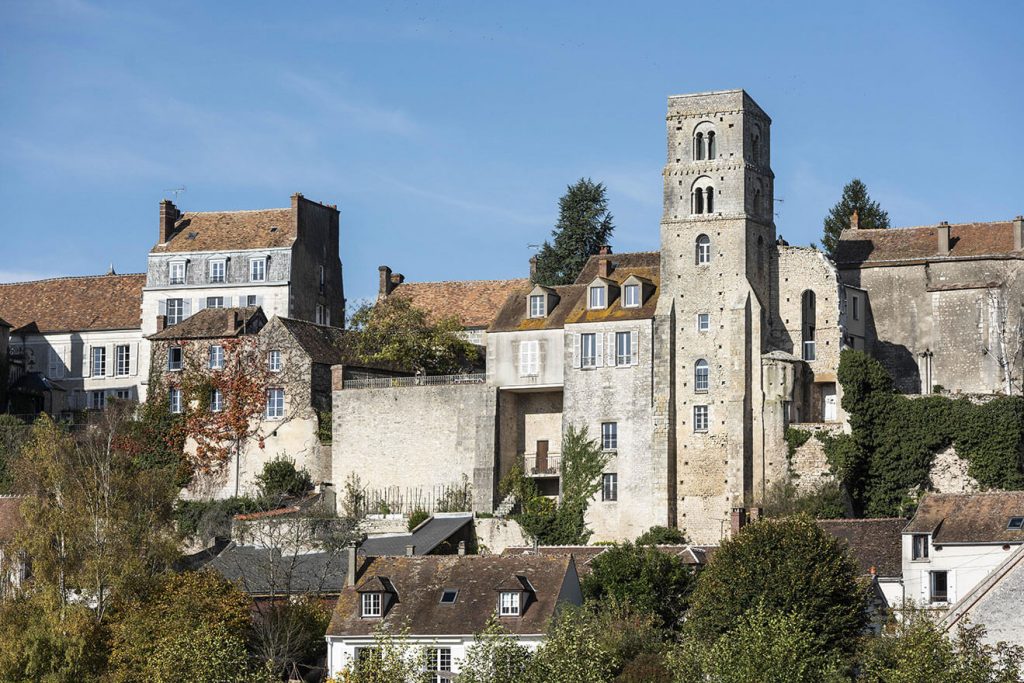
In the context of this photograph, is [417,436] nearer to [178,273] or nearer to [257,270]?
[257,270]

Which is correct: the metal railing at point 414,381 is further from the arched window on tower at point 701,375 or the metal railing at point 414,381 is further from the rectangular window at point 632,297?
the arched window on tower at point 701,375

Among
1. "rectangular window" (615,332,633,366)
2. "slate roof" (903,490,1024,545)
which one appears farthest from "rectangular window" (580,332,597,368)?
"slate roof" (903,490,1024,545)

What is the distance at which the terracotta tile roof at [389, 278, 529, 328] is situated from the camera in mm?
81125

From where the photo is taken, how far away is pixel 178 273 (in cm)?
8144

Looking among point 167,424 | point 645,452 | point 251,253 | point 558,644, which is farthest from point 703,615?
point 251,253

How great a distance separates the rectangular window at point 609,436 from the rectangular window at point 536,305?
4825mm

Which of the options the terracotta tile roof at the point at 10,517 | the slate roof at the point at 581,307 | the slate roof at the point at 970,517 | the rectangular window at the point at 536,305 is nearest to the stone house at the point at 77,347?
the terracotta tile roof at the point at 10,517

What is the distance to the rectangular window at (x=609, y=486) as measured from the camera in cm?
6644

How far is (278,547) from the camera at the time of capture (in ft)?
212

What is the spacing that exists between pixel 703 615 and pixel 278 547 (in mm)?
16553

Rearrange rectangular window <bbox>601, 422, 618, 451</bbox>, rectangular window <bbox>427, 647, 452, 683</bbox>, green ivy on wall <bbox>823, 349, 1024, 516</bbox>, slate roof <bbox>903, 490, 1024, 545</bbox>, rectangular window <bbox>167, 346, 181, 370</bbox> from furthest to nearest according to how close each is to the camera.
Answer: rectangular window <bbox>167, 346, 181, 370</bbox>, rectangular window <bbox>601, 422, 618, 451</bbox>, green ivy on wall <bbox>823, 349, 1024, 516</bbox>, slate roof <bbox>903, 490, 1024, 545</bbox>, rectangular window <bbox>427, 647, 452, 683</bbox>

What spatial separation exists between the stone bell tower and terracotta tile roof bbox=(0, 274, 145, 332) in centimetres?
2487

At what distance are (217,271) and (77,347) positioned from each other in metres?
6.66

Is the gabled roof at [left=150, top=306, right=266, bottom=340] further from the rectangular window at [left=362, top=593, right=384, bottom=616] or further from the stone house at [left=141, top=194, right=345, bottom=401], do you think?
the rectangular window at [left=362, top=593, right=384, bottom=616]
